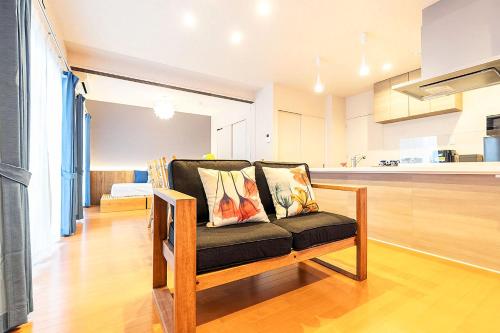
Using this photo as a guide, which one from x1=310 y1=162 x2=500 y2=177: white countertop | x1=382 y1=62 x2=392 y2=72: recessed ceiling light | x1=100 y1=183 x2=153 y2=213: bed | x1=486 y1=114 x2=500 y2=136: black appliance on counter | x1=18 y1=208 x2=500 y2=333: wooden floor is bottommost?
x1=18 y1=208 x2=500 y2=333: wooden floor

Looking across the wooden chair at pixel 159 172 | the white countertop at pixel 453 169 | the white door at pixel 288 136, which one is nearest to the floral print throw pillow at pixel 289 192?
the white countertop at pixel 453 169

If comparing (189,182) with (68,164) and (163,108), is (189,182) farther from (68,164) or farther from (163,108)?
(163,108)

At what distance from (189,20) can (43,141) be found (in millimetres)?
1893

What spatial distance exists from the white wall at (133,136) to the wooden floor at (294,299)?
4.30 meters

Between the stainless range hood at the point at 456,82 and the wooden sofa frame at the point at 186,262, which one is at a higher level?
the stainless range hood at the point at 456,82

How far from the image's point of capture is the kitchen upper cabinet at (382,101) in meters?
3.82

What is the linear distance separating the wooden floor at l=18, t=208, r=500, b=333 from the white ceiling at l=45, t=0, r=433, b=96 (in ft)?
7.92

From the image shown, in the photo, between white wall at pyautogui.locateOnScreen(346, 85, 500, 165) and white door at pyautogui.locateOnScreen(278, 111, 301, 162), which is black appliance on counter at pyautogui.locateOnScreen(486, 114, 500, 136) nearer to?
white wall at pyautogui.locateOnScreen(346, 85, 500, 165)

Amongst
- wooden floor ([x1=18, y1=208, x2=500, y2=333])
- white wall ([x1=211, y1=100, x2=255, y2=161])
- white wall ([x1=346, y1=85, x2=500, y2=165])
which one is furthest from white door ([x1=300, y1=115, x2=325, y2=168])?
wooden floor ([x1=18, y1=208, x2=500, y2=333])

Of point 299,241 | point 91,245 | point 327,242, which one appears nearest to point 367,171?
point 327,242

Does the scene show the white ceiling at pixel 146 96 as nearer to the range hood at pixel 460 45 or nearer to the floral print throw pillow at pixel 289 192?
the range hood at pixel 460 45

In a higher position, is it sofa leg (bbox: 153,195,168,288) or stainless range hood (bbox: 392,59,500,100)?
stainless range hood (bbox: 392,59,500,100)

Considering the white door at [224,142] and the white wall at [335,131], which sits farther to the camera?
the white door at [224,142]

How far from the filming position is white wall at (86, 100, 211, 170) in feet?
19.0
